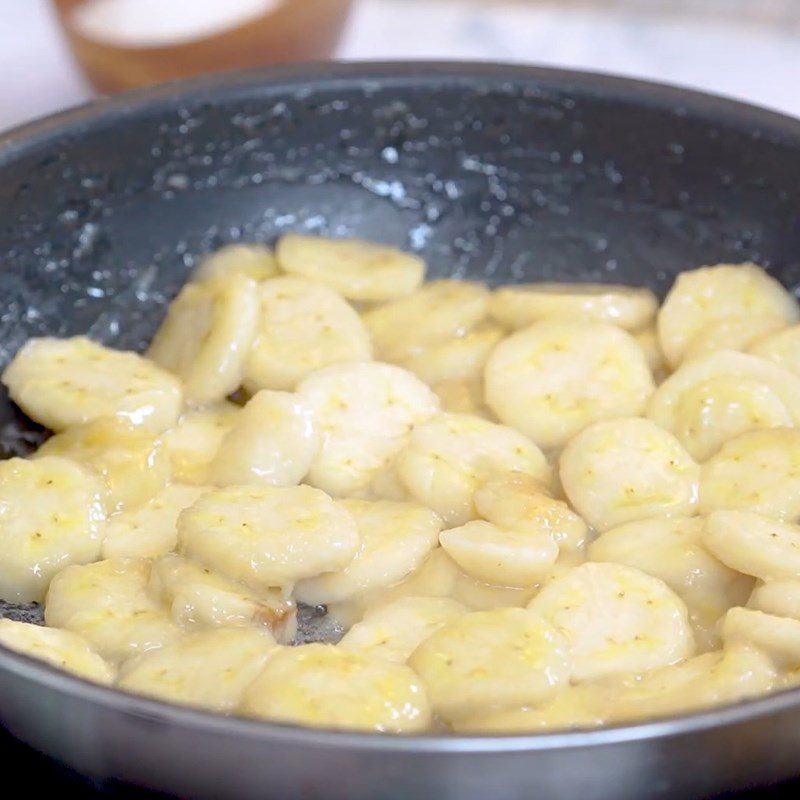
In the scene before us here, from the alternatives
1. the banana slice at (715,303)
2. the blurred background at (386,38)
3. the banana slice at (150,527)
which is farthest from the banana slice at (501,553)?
the blurred background at (386,38)

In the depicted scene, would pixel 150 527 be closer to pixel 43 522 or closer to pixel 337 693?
pixel 43 522

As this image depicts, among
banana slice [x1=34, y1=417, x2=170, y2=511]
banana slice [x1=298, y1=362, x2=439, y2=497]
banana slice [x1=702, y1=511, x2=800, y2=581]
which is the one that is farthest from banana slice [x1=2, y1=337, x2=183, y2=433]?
banana slice [x1=702, y1=511, x2=800, y2=581]

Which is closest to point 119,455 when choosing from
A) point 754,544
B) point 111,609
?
point 111,609

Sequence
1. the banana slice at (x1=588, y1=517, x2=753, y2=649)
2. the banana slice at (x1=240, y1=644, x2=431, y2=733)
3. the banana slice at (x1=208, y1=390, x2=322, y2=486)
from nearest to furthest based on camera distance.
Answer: the banana slice at (x1=240, y1=644, x2=431, y2=733) → the banana slice at (x1=588, y1=517, x2=753, y2=649) → the banana slice at (x1=208, y1=390, x2=322, y2=486)

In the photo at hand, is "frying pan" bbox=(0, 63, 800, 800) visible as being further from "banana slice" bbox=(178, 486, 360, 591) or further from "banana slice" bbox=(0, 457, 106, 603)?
"banana slice" bbox=(178, 486, 360, 591)

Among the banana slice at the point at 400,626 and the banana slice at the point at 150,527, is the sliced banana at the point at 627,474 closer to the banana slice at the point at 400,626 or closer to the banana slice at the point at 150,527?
the banana slice at the point at 400,626
